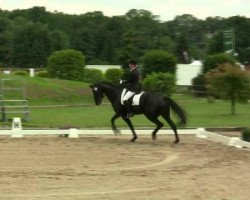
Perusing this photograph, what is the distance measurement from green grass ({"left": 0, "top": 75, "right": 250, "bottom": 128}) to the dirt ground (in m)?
4.64

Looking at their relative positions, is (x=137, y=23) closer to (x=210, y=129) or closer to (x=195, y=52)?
(x=195, y=52)

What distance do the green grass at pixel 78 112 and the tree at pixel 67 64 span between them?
6.50 metres

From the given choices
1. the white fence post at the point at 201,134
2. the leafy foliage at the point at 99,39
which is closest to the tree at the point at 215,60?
the white fence post at the point at 201,134

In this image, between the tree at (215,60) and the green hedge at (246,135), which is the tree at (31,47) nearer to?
the tree at (215,60)

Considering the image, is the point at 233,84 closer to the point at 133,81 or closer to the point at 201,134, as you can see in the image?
the point at 201,134

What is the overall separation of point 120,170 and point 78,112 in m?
19.8

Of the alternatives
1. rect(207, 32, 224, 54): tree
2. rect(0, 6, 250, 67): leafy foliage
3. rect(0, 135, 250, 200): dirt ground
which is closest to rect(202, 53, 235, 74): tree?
rect(0, 135, 250, 200): dirt ground

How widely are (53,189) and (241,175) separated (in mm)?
3867

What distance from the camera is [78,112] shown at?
3102cm

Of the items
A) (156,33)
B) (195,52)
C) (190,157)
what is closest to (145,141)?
(190,157)

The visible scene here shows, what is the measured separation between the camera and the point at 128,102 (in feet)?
54.7

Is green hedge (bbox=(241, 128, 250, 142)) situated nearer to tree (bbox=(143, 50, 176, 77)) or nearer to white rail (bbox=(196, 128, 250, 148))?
white rail (bbox=(196, 128, 250, 148))

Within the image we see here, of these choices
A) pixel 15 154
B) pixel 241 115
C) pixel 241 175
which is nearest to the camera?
pixel 241 175

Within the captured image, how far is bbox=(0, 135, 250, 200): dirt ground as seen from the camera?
9031 mm
